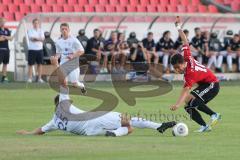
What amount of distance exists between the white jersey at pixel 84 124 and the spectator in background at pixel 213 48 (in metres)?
18.7

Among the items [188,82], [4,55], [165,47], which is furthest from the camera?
[165,47]

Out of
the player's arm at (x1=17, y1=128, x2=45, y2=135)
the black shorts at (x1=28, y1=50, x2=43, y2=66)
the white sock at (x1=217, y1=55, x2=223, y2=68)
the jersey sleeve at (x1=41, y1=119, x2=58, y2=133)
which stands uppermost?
the jersey sleeve at (x1=41, y1=119, x2=58, y2=133)

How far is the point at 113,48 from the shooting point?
102 feet

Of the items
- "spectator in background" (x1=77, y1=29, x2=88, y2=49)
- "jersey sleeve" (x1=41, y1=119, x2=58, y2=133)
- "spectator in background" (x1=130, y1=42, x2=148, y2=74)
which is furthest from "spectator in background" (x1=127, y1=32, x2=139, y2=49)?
"jersey sleeve" (x1=41, y1=119, x2=58, y2=133)

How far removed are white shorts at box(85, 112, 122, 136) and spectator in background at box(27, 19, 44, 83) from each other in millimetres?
15099

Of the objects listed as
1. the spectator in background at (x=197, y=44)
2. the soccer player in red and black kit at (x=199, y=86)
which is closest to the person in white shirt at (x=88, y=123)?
the soccer player in red and black kit at (x=199, y=86)

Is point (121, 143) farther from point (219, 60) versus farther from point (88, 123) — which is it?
point (219, 60)

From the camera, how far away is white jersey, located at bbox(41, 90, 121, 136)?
46.6 feet

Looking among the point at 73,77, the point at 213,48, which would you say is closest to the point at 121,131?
the point at 73,77

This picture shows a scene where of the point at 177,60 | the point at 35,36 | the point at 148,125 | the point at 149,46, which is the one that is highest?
the point at 177,60

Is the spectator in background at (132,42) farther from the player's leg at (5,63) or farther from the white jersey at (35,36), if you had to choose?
the player's leg at (5,63)

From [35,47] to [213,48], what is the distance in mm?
7160

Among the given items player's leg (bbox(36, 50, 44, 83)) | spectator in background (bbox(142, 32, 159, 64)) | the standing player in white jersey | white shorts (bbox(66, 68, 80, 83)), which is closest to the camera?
the standing player in white jersey

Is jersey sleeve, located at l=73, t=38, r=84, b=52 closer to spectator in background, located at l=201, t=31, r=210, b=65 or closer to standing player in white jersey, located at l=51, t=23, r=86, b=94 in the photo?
standing player in white jersey, located at l=51, t=23, r=86, b=94
